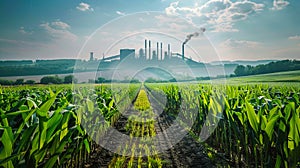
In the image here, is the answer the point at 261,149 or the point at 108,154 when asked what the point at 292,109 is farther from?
the point at 108,154

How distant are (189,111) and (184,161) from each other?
2898 mm

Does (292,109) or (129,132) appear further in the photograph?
(129,132)

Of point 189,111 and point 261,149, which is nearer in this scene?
point 261,149

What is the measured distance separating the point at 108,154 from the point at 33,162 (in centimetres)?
270

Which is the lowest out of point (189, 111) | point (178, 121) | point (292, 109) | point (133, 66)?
point (178, 121)

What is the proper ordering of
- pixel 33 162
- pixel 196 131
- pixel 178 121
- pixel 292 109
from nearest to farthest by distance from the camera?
1. pixel 33 162
2. pixel 292 109
3. pixel 196 131
4. pixel 178 121

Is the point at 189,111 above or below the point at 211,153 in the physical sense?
above

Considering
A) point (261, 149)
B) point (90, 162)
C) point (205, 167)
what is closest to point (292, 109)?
point (261, 149)

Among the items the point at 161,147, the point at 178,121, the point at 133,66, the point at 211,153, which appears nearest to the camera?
the point at 211,153

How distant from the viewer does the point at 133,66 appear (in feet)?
45.8

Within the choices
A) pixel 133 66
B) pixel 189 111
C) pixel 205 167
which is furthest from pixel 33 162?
pixel 133 66

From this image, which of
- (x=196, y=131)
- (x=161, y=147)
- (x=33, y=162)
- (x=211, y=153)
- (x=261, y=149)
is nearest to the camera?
(x=33, y=162)

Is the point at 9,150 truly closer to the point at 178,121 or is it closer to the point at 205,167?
the point at 205,167

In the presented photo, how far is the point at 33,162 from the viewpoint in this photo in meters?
2.13
